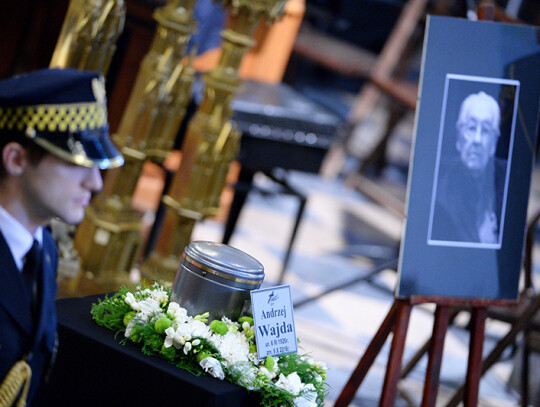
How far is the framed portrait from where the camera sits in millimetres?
2527

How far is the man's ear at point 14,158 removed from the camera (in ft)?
4.47

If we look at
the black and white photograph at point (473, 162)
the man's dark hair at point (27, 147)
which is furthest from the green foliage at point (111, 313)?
the black and white photograph at point (473, 162)

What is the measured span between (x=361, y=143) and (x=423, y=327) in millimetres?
4514

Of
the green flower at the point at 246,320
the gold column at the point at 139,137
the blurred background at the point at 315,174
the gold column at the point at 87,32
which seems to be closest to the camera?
the green flower at the point at 246,320

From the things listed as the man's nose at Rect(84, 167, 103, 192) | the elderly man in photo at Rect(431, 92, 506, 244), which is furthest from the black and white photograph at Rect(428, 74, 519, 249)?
the man's nose at Rect(84, 167, 103, 192)

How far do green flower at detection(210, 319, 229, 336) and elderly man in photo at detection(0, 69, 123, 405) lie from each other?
52cm

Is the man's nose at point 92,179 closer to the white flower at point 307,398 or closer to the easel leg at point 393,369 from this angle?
the white flower at point 307,398

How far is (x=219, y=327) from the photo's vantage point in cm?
191

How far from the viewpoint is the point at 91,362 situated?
1857mm

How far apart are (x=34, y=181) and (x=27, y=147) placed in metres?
0.06

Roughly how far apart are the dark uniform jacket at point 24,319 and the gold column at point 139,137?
1653 mm

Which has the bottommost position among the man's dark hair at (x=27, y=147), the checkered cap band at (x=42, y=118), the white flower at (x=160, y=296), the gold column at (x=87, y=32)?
the white flower at (x=160, y=296)

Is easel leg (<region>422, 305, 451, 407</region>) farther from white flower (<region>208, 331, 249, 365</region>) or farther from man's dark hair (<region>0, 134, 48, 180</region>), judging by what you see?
man's dark hair (<region>0, 134, 48, 180</region>)

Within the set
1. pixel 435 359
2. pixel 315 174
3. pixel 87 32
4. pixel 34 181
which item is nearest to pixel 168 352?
pixel 34 181
